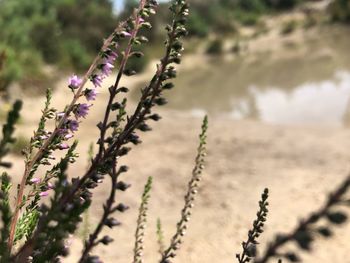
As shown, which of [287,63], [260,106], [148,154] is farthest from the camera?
[287,63]

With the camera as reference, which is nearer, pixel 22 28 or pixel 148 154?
pixel 148 154

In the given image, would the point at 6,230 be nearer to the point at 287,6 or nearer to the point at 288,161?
the point at 288,161

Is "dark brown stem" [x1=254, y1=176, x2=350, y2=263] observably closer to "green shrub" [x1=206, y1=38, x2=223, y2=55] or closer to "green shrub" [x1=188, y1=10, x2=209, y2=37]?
"green shrub" [x1=206, y1=38, x2=223, y2=55]

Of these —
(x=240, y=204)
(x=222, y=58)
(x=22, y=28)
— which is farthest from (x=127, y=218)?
(x=222, y=58)

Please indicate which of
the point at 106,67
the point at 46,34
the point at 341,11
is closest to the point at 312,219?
the point at 106,67

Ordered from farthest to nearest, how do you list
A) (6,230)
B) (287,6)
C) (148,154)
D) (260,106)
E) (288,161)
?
(287,6) < (260,106) < (148,154) < (288,161) < (6,230)

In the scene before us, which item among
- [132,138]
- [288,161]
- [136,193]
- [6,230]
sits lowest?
[6,230]

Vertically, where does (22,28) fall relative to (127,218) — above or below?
above
